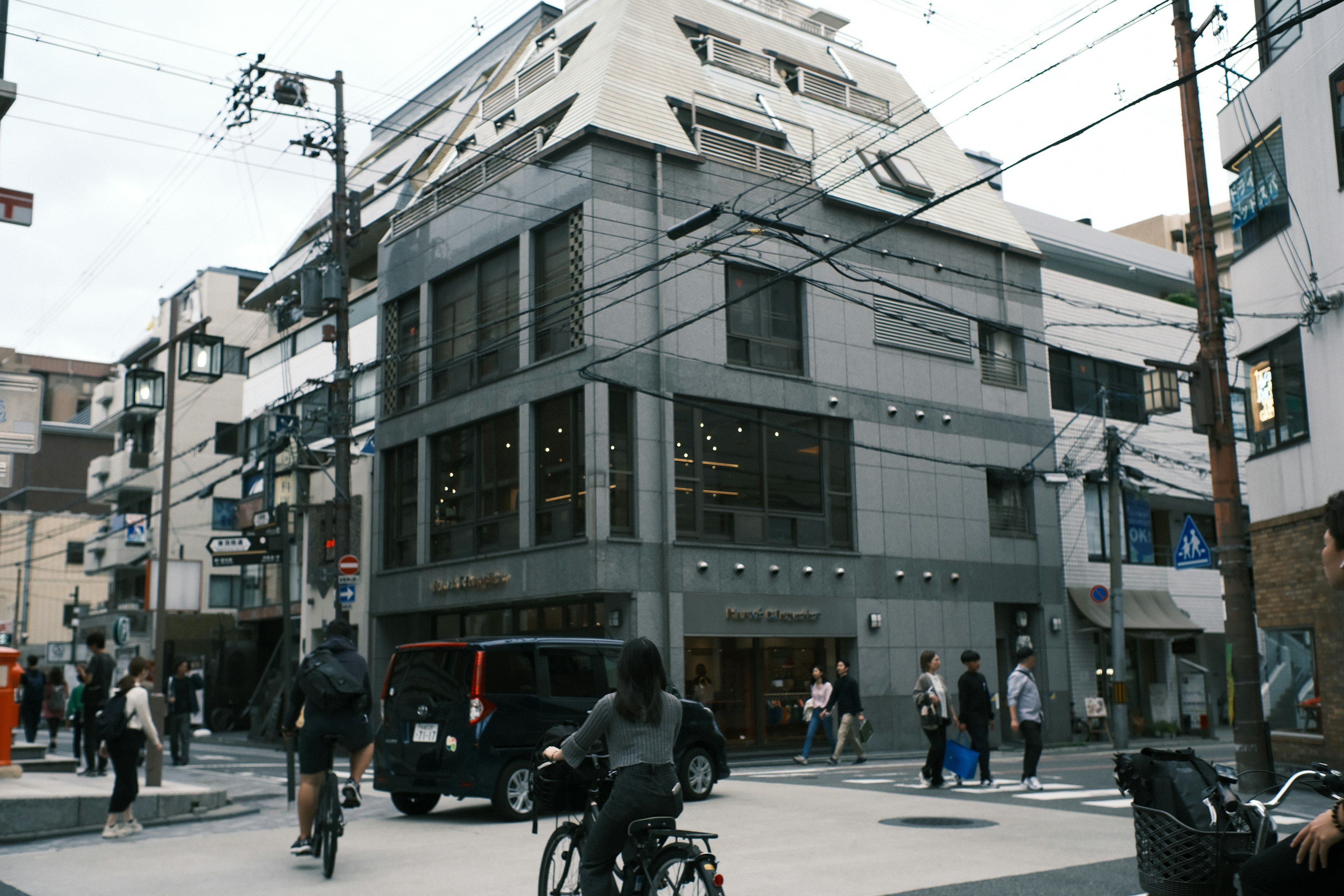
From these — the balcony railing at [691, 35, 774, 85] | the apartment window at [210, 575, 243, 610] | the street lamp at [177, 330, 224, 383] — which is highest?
the balcony railing at [691, 35, 774, 85]

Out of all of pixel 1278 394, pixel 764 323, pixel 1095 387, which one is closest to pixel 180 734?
pixel 764 323

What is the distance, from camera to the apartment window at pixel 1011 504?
103 feet

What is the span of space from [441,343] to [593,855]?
24.2m

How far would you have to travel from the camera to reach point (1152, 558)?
115 feet

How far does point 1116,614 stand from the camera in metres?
27.4

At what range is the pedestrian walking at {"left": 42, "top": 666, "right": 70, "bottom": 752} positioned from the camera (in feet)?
95.5

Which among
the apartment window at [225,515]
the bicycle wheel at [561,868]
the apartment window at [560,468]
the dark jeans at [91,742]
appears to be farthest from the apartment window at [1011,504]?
the bicycle wheel at [561,868]

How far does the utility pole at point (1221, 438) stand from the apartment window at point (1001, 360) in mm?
14234

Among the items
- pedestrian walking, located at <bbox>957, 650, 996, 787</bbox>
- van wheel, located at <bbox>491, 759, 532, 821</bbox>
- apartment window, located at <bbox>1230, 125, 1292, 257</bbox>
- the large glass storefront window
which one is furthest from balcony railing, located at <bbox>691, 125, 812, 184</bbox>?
van wheel, located at <bbox>491, 759, 532, 821</bbox>

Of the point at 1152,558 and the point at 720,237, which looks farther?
the point at 1152,558

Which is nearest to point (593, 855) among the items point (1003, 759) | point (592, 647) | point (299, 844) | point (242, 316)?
point (299, 844)

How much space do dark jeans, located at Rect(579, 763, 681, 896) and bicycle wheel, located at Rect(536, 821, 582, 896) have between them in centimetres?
51

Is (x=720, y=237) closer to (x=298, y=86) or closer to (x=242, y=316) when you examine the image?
(x=298, y=86)

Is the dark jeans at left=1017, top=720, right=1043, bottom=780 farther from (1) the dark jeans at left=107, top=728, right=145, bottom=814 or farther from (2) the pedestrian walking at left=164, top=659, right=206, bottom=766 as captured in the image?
(2) the pedestrian walking at left=164, top=659, right=206, bottom=766
